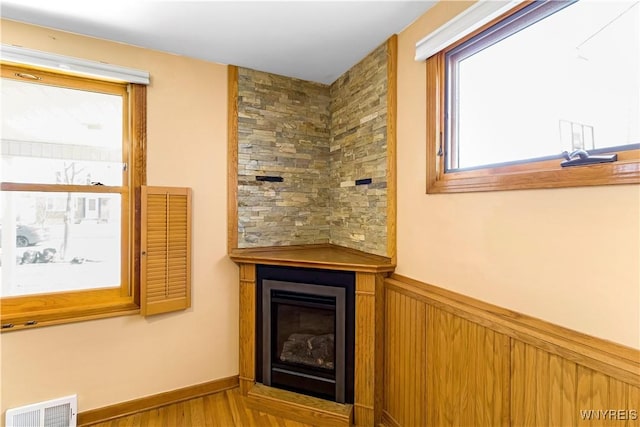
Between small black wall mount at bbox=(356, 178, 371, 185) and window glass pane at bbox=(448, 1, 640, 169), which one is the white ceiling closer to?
window glass pane at bbox=(448, 1, 640, 169)

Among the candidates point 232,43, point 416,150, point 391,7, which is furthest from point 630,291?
point 232,43

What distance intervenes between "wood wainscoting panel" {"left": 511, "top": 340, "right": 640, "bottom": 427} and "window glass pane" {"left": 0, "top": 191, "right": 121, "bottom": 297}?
2.37 m

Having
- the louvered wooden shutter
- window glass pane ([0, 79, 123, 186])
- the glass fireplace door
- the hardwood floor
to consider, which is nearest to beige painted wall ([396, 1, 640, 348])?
the glass fireplace door

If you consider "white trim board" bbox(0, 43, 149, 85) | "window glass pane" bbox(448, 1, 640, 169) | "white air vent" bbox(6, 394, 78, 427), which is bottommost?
"white air vent" bbox(6, 394, 78, 427)

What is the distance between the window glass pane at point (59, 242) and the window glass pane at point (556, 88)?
229cm

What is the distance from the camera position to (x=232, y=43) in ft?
6.61

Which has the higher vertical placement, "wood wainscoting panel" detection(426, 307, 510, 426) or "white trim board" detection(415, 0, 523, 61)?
"white trim board" detection(415, 0, 523, 61)

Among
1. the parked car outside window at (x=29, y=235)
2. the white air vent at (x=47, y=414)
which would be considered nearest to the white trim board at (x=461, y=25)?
the parked car outside window at (x=29, y=235)

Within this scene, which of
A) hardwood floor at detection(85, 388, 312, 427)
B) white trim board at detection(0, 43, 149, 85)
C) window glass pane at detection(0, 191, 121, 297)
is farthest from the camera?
hardwood floor at detection(85, 388, 312, 427)

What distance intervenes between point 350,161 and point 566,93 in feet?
4.63

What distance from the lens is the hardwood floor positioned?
76.9 inches

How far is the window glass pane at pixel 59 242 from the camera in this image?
6.01 ft

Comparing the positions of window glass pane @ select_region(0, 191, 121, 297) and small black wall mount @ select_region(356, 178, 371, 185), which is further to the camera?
small black wall mount @ select_region(356, 178, 371, 185)

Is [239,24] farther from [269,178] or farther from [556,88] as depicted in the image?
[556,88]
